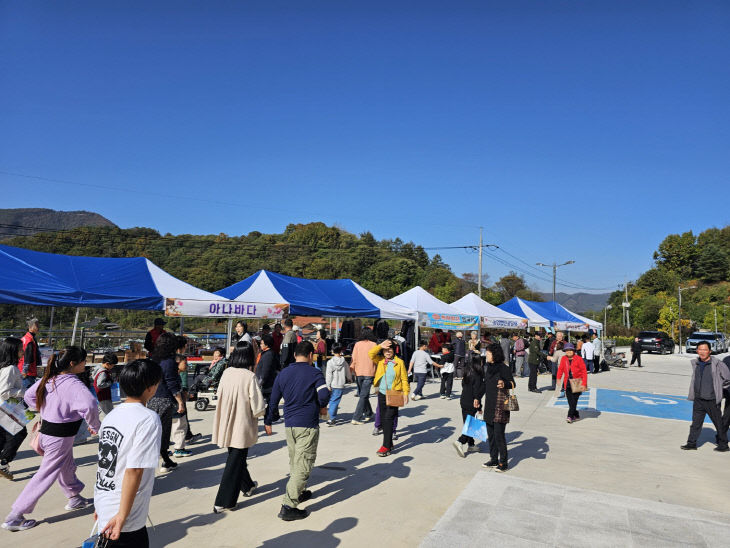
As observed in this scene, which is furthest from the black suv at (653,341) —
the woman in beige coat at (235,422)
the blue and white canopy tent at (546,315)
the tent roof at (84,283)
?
the woman in beige coat at (235,422)

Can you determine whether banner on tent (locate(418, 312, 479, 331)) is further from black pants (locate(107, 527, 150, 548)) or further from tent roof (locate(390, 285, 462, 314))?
black pants (locate(107, 527, 150, 548))

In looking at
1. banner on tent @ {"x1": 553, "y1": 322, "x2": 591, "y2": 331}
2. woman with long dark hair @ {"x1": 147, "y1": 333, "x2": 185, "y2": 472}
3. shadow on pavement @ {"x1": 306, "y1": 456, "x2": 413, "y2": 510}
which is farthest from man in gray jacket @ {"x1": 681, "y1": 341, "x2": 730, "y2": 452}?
banner on tent @ {"x1": 553, "y1": 322, "x2": 591, "y2": 331}

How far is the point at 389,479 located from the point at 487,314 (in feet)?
50.3

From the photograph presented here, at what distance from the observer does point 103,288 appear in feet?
34.9

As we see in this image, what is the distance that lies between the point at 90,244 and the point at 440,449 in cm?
4440

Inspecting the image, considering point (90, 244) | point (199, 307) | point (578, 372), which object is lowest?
point (578, 372)

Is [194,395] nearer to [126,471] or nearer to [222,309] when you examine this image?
[222,309]

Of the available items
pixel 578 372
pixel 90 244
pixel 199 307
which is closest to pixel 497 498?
pixel 578 372

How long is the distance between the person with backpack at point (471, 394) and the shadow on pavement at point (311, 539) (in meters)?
2.99

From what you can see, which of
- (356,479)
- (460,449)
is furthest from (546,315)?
(356,479)

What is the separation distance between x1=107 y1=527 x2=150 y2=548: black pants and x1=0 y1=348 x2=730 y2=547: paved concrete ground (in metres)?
1.70

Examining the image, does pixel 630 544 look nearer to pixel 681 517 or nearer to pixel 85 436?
pixel 681 517

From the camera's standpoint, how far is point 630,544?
4.09 m

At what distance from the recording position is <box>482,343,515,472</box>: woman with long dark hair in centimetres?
610
